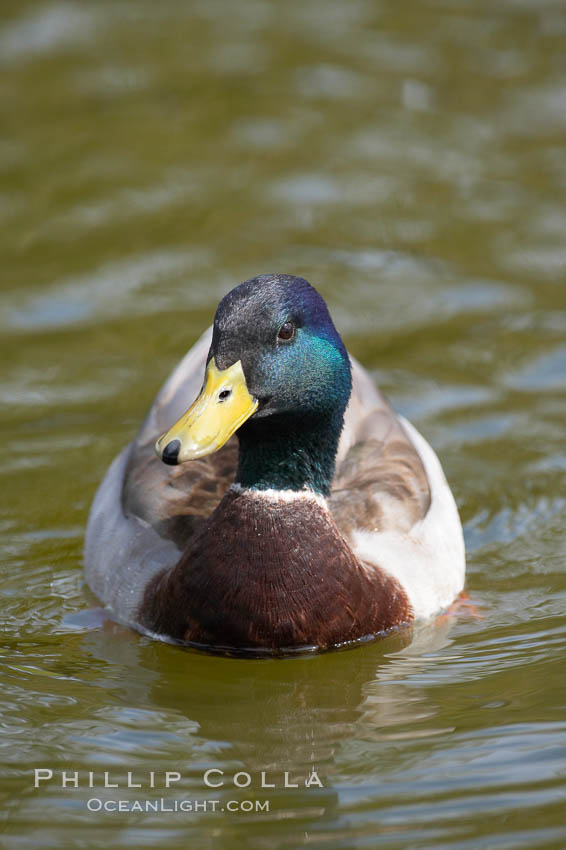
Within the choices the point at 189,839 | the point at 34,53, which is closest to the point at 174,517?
the point at 189,839

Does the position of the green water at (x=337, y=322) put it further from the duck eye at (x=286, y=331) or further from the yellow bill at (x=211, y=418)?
the duck eye at (x=286, y=331)

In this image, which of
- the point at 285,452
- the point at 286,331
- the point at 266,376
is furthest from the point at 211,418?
the point at 285,452

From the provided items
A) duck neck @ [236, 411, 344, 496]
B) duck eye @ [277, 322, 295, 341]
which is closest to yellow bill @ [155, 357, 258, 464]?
duck eye @ [277, 322, 295, 341]

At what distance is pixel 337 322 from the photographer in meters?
8.83

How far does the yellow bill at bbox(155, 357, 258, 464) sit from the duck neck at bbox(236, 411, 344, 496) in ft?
1.26

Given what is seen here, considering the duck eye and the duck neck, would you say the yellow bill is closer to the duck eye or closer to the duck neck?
the duck eye

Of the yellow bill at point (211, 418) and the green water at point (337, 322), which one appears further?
the yellow bill at point (211, 418)

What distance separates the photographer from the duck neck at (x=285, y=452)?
5633mm

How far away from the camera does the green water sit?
4.88 meters

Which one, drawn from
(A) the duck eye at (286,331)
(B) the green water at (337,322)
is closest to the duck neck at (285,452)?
(A) the duck eye at (286,331)

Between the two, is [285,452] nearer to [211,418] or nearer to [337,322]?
[211,418]

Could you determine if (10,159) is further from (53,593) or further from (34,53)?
(53,593)

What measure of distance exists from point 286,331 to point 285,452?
22.2 inches

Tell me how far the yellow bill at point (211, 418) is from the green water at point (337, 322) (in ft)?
3.37
